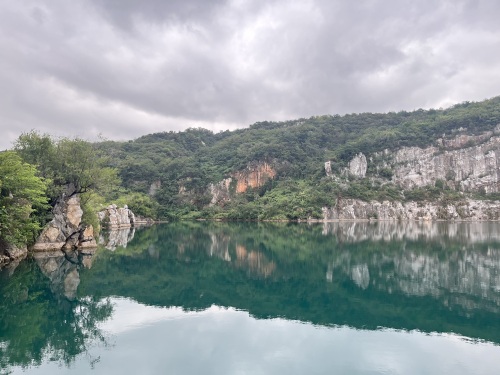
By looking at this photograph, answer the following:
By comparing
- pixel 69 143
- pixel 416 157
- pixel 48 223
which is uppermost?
pixel 416 157

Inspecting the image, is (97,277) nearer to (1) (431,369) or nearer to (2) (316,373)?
(2) (316,373)

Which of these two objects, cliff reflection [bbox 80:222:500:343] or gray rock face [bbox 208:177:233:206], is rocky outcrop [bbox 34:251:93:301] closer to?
cliff reflection [bbox 80:222:500:343]

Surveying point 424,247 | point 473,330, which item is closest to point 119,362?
point 473,330

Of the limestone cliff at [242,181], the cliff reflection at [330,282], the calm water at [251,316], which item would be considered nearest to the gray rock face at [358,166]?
the limestone cliff at [242,181]

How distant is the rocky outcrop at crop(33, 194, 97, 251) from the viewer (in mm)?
30995

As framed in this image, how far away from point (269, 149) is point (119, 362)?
11412 centimetres

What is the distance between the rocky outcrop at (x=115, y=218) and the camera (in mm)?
61406

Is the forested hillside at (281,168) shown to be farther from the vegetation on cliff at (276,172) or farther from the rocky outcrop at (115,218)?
the rocky outcrop at (115,218)

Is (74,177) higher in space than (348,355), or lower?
higher

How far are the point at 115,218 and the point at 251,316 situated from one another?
2136 inches

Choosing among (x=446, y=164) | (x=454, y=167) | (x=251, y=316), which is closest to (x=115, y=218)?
(x=251, y=316)

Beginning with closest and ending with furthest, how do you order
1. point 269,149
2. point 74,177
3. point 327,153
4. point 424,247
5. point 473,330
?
point 473,330
point 74,177
point 424,247
point 269,149
point 327,153

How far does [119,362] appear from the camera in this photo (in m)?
10.9

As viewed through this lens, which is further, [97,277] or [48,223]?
[48,223]
